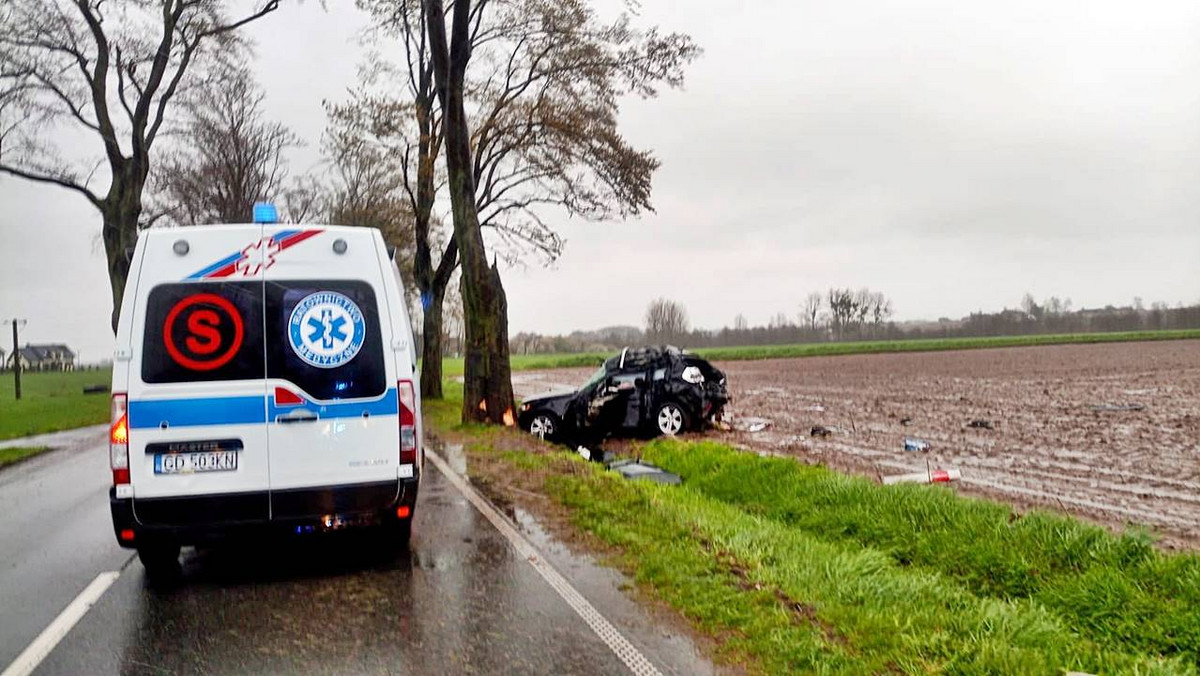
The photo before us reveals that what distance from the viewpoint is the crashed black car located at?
15648 millimetres

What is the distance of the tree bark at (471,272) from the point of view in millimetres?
16422

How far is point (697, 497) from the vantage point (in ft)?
29.8

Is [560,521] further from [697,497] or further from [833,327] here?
[833,327]

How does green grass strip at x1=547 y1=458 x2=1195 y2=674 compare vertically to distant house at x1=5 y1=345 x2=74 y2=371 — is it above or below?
below

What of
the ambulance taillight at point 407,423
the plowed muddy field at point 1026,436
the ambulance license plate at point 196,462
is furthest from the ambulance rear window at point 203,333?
the plowed muddy field at point 1026,436

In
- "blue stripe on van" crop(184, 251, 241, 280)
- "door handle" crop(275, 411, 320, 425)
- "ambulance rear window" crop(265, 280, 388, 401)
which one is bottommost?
"door handle" crop(275, 411, 320, 425)

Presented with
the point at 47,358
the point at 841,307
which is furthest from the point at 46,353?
the point at 841,307

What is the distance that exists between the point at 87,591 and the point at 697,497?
17.9ft

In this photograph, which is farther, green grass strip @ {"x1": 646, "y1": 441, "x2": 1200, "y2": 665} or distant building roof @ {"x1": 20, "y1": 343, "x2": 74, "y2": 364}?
distant building roof @ {"x1": 20, "y1": 343, "x2": 74, "y2": 364}

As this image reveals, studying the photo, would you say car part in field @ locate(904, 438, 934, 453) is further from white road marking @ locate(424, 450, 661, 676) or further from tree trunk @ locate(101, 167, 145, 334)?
tree trunk @ locate(101, 167, 145, 334)

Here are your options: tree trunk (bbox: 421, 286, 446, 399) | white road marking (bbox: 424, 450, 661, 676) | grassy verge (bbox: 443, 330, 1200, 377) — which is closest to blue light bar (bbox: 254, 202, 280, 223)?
white road marking (bbox: 424, 450, 661, 676)

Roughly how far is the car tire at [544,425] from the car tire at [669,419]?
5.74ft

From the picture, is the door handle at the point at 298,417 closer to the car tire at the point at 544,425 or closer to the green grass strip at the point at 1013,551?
the green grass strip at the point at 1013,551

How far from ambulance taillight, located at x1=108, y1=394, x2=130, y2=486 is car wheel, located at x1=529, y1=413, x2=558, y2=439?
10.5 m
